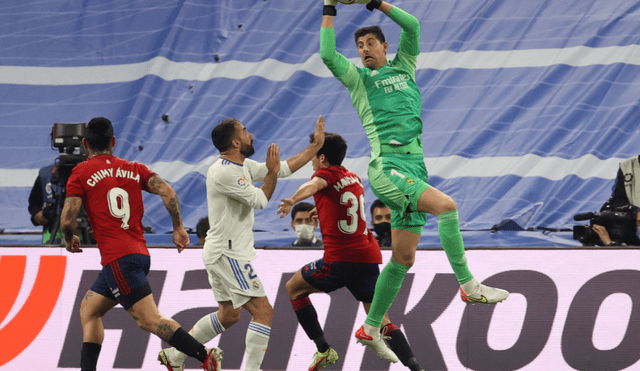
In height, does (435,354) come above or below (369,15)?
below

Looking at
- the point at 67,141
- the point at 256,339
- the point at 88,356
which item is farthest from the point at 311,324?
the point at 67,141

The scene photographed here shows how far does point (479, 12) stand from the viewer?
33.0 feet

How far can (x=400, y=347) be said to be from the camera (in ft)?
18.7

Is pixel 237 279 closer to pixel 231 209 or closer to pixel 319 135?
pixel 231 209

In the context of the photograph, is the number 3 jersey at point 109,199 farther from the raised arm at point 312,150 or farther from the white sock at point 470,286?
the white sock at point 470,286

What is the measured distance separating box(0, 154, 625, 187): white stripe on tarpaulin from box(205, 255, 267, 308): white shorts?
4.33 m

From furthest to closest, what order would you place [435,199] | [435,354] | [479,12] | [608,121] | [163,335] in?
1. [479,12]
2. [608,121]
3. [435,354]
4. [163,335]
5. [435,199]

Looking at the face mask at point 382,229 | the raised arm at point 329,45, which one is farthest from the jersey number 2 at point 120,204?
the face mask at point 382,229

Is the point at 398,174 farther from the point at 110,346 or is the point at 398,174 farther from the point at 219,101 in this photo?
the point at 219,101

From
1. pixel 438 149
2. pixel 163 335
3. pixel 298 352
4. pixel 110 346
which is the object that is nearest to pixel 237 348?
pixel 298 352

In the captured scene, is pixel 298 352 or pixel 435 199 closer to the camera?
pixel 435 199

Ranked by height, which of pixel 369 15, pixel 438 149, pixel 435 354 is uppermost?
pixel 369 15

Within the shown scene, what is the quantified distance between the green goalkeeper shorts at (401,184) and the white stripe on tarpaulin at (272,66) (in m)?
5.19

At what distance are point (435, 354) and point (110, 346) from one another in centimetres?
305
